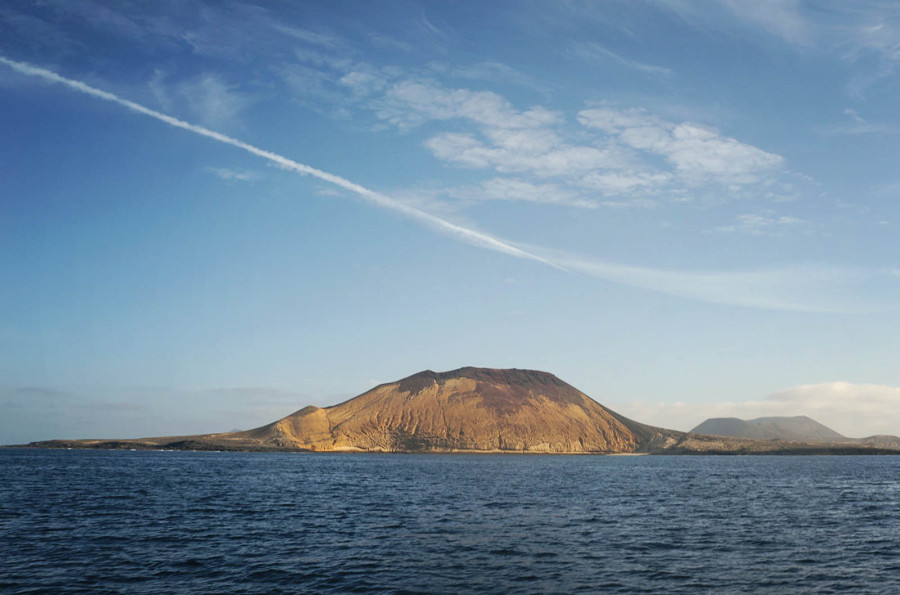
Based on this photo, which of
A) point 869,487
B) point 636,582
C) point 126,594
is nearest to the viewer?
point 126,594

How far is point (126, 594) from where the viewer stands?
26.5m

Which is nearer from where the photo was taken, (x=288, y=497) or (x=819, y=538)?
(x=819, y=538)

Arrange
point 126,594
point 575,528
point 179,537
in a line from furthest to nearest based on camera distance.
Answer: point 575,528 → point 179,537 → point 126,594

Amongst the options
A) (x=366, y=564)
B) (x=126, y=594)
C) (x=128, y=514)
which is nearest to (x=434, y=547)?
(x=366, y=564)

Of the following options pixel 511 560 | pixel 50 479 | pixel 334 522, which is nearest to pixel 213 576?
pixel 511 560

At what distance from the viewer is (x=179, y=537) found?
40.5 meters

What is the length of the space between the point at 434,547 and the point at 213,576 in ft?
43.4

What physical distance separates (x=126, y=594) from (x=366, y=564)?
11640 millimetres

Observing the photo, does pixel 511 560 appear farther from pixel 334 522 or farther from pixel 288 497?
pixel 288 497

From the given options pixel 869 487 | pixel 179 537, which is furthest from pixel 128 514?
pixel 869 487

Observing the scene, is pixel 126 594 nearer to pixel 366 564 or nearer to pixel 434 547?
pixel 366 564

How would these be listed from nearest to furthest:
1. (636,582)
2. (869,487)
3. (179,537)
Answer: (636,582), (179,537), (869,487)

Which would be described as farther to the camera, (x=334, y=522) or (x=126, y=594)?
(x=334, y=522)

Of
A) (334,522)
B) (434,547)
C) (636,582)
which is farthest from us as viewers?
(334,522)
